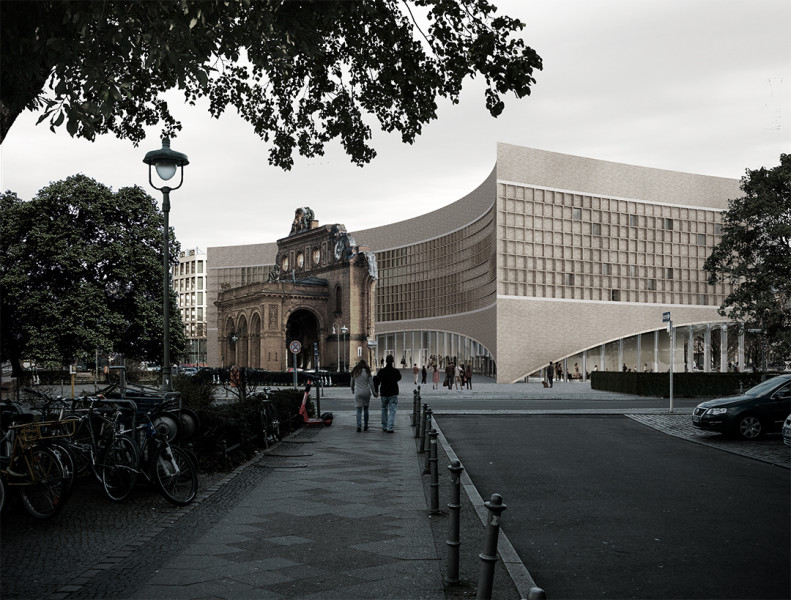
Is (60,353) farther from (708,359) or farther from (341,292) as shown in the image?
(708,359)

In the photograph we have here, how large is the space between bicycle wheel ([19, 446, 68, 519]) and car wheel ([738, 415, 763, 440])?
46.2 ft

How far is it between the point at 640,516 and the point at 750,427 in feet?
33.5

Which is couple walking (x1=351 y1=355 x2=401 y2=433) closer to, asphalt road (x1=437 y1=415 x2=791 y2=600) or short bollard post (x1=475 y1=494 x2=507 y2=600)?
asphalt road (x1=437 y1=415 x2=791 y2=600)

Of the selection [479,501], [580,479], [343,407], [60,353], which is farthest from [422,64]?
[60,353]

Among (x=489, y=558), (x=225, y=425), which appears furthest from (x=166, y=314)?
(x=489, y=558)

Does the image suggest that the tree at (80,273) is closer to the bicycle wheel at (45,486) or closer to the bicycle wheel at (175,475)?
the bicycle wheel at (175,475)

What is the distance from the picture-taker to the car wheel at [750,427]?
57.6ft

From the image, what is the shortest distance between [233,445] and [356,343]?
58258 millimetres

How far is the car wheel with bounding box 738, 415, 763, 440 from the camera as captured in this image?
17.5 metres

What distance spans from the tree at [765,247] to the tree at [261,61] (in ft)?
107

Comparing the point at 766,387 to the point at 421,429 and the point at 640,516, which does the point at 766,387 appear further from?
the point at 640,516

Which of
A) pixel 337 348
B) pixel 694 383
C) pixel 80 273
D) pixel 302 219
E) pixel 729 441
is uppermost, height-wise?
pixel 302 219

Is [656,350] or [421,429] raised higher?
[656,350]

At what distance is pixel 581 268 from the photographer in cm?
6838
